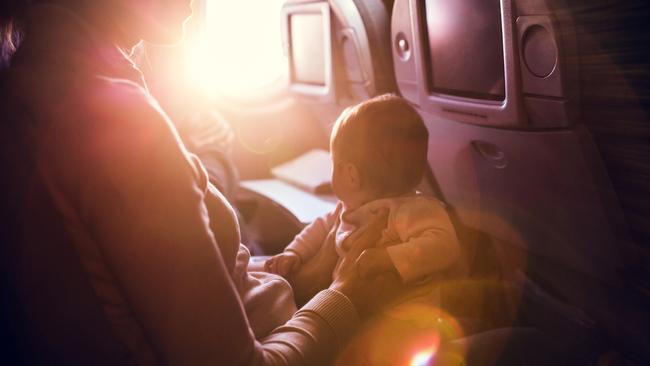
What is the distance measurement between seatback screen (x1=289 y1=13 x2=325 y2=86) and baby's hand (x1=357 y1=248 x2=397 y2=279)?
114 cm

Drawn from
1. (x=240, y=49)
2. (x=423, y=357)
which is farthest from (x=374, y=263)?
(x=240, y=49)

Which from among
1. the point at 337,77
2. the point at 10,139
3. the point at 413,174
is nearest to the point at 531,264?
the point at 413,174

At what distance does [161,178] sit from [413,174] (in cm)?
67

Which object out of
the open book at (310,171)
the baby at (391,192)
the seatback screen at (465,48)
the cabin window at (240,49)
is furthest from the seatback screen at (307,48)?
the baby at (391,192)

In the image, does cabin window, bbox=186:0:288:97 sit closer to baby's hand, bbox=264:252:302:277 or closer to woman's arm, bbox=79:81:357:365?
baby's hand, bbox=264:252:302:277

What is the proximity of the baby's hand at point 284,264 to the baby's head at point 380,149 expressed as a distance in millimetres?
230

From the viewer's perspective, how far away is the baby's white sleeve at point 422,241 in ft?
3.58

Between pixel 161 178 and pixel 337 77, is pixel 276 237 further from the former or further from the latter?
pixel 161 178

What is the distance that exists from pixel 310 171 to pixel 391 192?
3.55 ft

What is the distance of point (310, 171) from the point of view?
2.29 m

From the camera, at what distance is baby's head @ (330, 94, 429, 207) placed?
1181 millimetres

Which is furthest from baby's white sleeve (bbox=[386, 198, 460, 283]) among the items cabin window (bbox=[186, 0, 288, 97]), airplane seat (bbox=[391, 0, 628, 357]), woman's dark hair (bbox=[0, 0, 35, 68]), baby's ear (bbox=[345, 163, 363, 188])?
cabin window (bbox=[186, 0, 288, 97])

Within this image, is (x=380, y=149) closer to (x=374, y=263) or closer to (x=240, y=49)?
(x=374, y=263)

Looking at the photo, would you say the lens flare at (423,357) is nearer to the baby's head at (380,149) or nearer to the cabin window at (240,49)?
the baby's head at (380,149)
